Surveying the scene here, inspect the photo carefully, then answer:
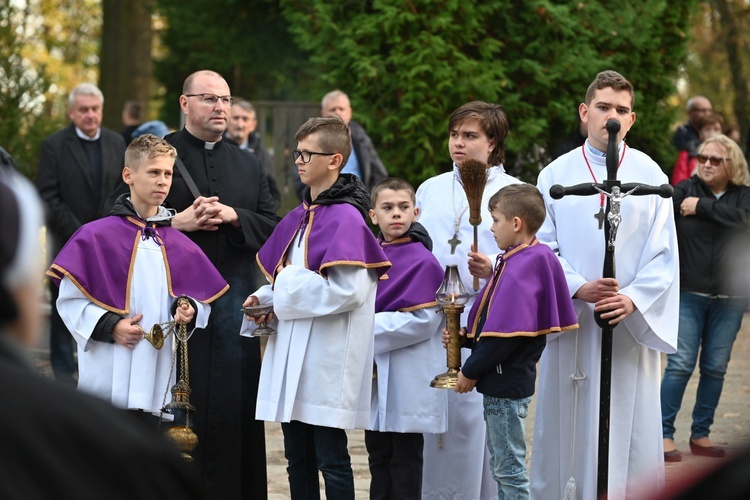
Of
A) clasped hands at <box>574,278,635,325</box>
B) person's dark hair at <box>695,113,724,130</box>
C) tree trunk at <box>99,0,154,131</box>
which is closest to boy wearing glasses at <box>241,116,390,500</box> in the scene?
clasped hands at <box>574,278,635,325</box>

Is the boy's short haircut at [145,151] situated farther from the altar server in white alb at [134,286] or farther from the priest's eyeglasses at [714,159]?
the priest's eyeglasses at [714,159]

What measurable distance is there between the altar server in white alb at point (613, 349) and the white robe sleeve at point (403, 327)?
707 millimetres

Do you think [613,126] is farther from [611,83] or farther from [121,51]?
[121,51]

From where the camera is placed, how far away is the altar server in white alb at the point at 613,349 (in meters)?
6.25

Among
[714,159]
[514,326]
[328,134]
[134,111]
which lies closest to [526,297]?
[514,326]

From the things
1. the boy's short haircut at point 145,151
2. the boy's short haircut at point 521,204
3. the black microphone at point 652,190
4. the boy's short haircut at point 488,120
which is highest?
the boy's short haircut at point 488,120

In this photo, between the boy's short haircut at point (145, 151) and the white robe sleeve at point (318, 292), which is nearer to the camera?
the white robe sleeve at point (318, 292)

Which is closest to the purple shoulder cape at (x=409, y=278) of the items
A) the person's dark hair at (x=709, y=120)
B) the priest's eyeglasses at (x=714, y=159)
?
the priest's eyeglasses at (x=714, y=159)

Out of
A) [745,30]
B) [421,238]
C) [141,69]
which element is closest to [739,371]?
[421,238]

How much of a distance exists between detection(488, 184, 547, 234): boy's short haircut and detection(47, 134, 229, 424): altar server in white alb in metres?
1.49

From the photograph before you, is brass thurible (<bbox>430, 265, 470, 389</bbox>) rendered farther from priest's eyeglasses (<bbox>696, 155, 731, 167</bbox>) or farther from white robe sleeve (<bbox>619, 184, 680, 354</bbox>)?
priest's eyeglasses (<bbox>696, 155, 731, 167</bbox>)

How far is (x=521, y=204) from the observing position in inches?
222

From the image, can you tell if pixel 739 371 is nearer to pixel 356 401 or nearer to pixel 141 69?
pixel 356 401

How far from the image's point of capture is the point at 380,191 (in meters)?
6.20
